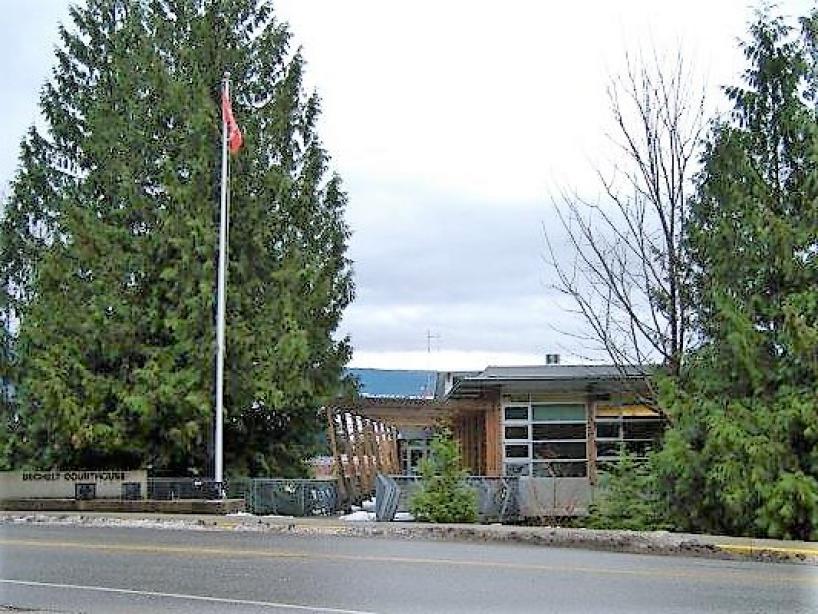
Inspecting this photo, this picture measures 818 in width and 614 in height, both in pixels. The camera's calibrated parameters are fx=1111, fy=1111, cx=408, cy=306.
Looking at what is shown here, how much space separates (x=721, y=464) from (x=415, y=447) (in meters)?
30.2

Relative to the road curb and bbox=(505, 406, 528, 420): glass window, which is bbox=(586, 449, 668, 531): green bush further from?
bbox=(505, 406, 528, 420): glass window

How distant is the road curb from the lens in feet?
54.1

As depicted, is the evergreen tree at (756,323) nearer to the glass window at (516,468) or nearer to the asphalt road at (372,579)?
the asphalt road at (372,579)

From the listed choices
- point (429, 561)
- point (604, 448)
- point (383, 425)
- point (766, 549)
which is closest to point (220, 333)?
Result: point (429, 561)

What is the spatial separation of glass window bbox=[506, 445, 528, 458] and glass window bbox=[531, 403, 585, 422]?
0.97m

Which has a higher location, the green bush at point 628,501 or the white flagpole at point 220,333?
the white flagpole at point 220,333

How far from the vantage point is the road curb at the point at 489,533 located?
1650 cm

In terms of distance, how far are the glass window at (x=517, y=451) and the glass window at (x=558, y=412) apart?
970 millimetres

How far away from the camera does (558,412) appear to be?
3447 cm

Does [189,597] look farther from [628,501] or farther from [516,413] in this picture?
[516,413]

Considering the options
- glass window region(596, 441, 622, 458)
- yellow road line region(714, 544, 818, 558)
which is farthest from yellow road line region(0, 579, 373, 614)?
glass window region(596, 441, 622, 458)

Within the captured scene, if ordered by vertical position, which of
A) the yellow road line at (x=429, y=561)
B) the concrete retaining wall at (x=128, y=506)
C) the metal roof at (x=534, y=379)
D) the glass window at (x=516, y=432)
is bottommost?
the yellow road line at (x=429, y=561)

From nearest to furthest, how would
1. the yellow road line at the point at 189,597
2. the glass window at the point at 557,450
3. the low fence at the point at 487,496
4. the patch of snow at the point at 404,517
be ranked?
1. the yellow road line at the point at 189,597
2. the patch of snow at the point at 404,517
3. the low fence at the point at 487,496
4. the glass window at the point at 557,450

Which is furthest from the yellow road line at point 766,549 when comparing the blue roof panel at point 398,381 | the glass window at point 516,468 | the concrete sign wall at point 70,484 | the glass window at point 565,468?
the blue roof panel at point 398,381
